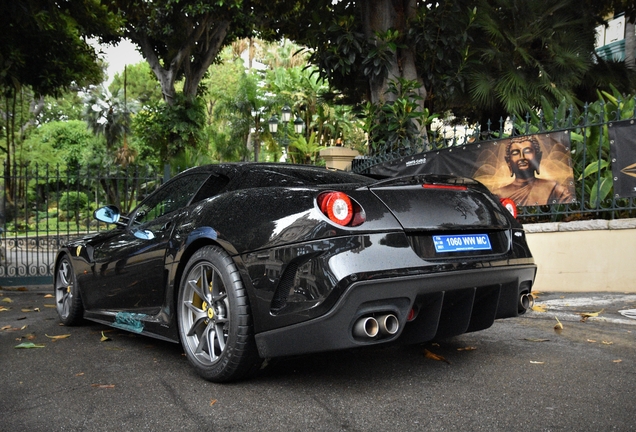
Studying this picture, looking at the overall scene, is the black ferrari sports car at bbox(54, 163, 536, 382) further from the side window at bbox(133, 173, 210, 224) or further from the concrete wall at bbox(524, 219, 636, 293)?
the concrete wall at bbox(524, 219, 636, 293)

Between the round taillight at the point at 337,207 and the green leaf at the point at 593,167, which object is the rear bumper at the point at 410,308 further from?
the green leaf at the point at 593,167

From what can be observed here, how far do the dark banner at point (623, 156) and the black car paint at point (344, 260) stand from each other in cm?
356

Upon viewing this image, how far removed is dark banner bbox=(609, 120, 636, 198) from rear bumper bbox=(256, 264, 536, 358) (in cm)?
377

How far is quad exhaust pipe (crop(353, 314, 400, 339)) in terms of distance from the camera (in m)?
3.25

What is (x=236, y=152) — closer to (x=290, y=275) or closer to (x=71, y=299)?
(x=71, y=299)

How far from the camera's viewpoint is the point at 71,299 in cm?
577

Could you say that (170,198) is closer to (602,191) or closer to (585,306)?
(585,306)

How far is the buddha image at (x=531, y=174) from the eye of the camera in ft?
24.7

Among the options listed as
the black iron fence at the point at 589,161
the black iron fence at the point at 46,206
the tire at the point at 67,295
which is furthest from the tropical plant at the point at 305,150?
the tire at the point at 67,295

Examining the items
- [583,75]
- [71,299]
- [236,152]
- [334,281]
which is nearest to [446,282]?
[334,281]

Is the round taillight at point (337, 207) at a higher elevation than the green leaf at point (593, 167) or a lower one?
lower

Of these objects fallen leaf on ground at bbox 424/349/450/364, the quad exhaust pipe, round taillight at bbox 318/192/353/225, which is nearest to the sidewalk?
fallen leaf on ground at bbox 424/349/450/364

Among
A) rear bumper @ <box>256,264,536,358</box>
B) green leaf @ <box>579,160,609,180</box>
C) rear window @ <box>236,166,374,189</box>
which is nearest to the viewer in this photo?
rear bumper @ <box>256,264,536,358</box>

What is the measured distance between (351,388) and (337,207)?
979 millimetres
